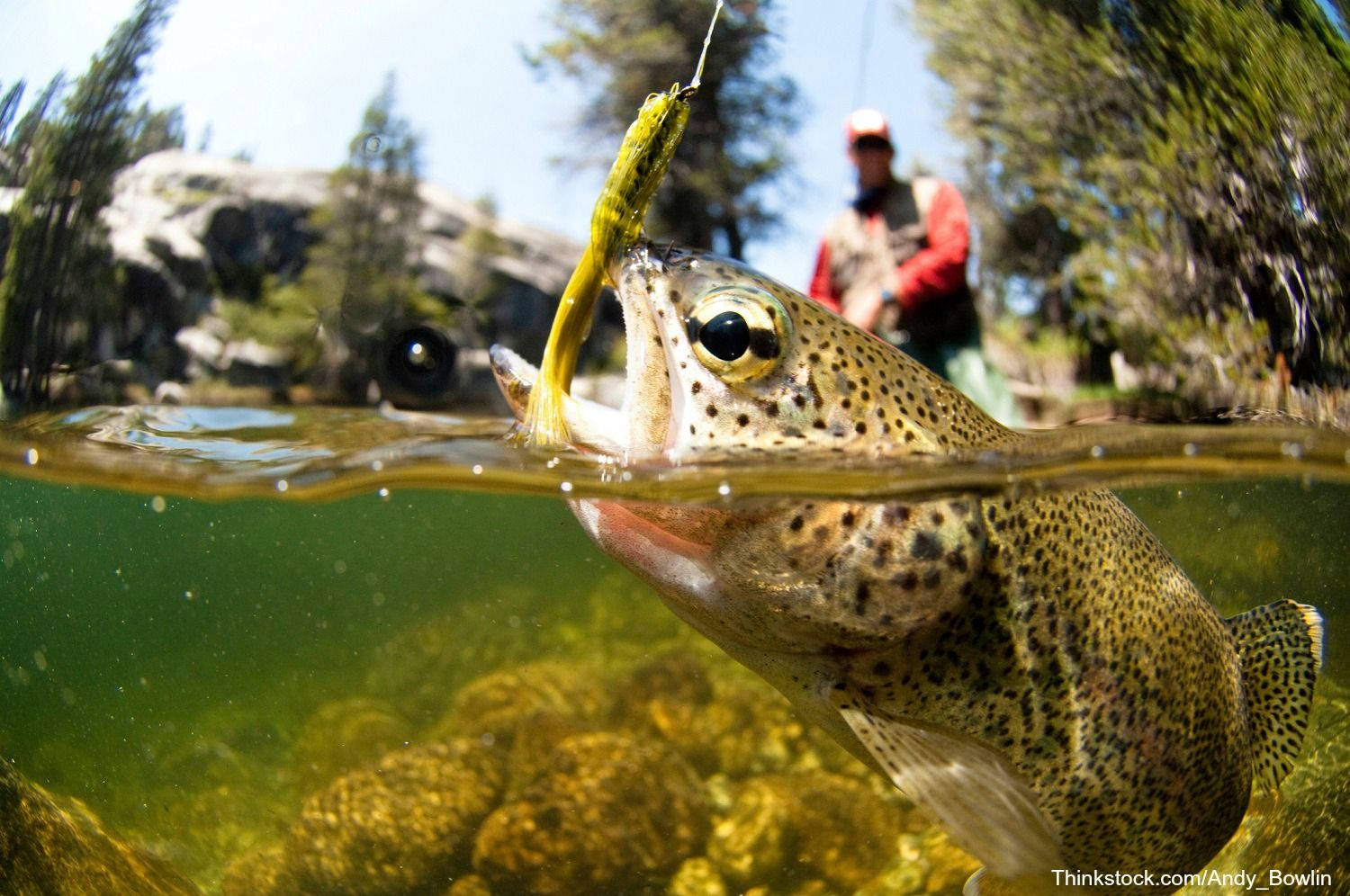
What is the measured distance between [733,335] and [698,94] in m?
2.70

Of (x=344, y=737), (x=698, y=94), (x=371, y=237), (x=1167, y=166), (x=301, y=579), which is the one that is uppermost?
(x=698, y=94)

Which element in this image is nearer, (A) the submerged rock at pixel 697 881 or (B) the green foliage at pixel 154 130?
(A) the submerged rock at pixel 697 881

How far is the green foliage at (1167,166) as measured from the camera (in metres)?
3.09

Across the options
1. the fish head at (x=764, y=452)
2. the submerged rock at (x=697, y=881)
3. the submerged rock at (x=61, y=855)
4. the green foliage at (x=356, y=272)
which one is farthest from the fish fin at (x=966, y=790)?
the green foliage at (x=356, y=272)

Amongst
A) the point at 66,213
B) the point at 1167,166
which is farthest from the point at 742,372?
the point at 66,213

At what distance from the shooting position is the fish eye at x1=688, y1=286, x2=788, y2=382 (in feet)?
6.71

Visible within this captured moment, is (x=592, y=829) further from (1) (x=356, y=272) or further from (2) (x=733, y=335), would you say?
(1) (x=356, y=272)

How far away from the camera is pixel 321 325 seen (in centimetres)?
475

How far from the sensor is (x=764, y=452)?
212cm

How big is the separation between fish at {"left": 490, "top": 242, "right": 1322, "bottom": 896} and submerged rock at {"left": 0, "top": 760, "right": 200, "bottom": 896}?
268 centimetres

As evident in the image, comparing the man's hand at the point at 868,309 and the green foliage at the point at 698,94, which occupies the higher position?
the green foliage at the point at 698,94

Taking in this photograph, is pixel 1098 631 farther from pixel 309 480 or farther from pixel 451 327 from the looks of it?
pixel 451 327

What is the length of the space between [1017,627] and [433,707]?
4.71m

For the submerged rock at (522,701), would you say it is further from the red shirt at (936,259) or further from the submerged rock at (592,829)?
the red shirt at (936,259)
